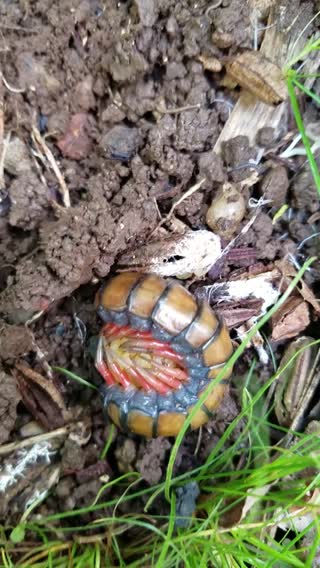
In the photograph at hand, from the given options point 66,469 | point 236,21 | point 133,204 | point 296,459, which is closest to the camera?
point 296,459

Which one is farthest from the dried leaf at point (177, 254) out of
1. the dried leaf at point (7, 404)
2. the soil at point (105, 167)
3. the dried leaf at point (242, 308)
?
the dried leaf at point (7, 404)

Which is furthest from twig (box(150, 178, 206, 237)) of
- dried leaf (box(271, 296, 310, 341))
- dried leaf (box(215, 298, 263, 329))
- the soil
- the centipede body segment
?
dried leaf (box(271, 296, 310, 341))

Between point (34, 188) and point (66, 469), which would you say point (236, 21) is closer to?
A: point (34, 188)

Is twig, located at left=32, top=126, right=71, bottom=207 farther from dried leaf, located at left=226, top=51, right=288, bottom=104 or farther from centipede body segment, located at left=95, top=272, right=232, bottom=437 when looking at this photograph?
dried leaf, located at left=226, top=51, right=288, bottom=104

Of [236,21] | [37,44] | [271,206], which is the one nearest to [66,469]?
[271,206]

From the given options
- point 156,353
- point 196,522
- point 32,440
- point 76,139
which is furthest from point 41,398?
point 76,139

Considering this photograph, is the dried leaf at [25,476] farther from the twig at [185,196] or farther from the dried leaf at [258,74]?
A: the dried leaf at [258,74]

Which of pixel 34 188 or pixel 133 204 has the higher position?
pixel 34 188
